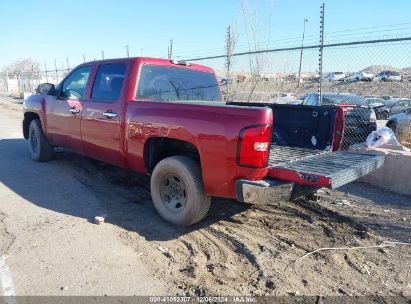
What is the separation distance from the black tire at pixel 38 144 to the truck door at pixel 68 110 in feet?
1.36

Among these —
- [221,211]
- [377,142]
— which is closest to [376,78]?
[377,142]

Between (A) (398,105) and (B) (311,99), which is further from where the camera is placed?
(A) (398,105)

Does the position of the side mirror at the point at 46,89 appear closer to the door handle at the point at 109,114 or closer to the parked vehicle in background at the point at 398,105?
the door handle at the point at 109,114

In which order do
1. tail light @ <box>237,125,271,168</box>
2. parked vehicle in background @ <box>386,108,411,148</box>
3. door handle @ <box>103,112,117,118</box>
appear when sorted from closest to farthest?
tail light @ <box>237,125,271,168</box> → door handle @ <box>103,112,117,118</box> → parked vehicle in background @ <box>386,108,411,148</box>

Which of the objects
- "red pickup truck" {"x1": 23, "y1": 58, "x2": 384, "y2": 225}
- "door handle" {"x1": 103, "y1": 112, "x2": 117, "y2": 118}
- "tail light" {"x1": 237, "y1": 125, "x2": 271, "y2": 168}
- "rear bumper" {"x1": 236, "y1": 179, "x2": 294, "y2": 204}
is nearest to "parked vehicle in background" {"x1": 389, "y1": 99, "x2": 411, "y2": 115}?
"red pickup truck" {"x1": 23, "y1": 58, "x2": 384, "y2": 225}

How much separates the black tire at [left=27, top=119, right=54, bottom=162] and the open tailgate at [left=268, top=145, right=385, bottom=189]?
449 cm

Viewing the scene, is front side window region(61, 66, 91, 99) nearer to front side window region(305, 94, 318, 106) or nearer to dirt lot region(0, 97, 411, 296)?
dirt lot region(0, 97, 411, 296)

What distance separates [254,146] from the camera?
3.62 m

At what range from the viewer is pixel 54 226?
14.5 ft

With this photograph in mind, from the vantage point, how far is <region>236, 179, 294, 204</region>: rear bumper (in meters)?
3.64

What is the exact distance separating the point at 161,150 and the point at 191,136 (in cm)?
87

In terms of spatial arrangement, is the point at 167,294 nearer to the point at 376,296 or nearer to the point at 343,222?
the point at 376,296

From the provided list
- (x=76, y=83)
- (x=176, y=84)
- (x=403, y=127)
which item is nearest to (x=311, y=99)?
(x=403, y=127)

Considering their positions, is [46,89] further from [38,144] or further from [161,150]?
[161,150]
